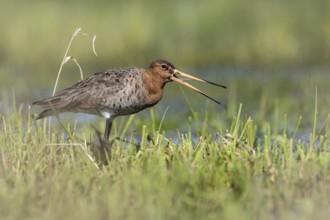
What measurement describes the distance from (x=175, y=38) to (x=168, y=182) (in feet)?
33.6

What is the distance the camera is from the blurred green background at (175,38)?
14.3 meters

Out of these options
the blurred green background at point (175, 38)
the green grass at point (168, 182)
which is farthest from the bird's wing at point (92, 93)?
the blurred green background at point (175, 38)

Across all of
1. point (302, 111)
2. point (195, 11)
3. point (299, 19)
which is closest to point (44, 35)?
point (195, 11)

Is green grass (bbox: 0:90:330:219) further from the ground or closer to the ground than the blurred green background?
further from the ground

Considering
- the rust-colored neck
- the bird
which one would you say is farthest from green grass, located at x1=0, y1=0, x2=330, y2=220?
the rust-colored neck

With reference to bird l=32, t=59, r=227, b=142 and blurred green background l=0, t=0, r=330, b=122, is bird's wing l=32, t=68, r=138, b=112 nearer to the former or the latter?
bird l=32, t=59, r=227, b=142

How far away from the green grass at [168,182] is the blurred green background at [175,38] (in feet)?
21.0

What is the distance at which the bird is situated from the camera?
798 cm

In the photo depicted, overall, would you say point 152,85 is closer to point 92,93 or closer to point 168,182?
point 92,93

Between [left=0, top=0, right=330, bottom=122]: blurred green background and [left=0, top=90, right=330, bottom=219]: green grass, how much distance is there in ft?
21.0

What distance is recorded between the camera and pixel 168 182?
582cm

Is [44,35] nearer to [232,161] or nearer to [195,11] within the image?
[195,11]

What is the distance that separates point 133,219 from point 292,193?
104 cm

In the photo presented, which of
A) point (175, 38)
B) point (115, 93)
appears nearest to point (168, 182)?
point (115, 93)
